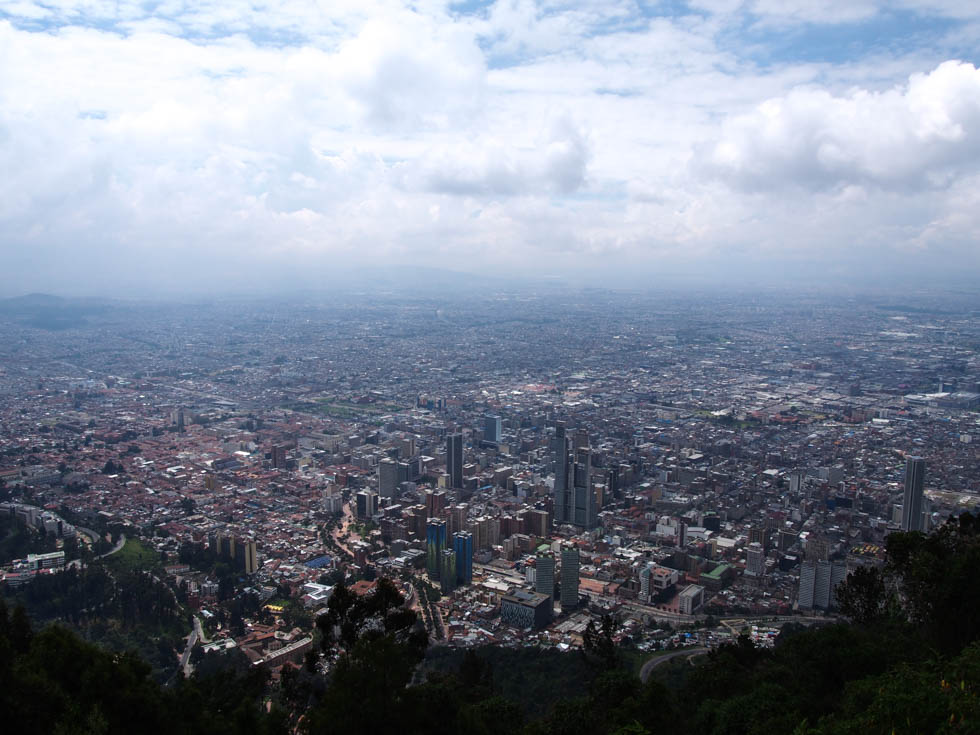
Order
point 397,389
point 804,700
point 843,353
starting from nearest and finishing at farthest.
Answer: point 804,700, point 397,389, point 843,353

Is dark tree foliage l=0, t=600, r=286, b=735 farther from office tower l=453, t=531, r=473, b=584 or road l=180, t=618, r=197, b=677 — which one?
office tower l=453, t=531, r=473, b=584

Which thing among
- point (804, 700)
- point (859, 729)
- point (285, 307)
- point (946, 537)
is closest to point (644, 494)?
point (946, 537)

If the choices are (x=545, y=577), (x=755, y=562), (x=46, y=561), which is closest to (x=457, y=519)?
(x=545, y=577)

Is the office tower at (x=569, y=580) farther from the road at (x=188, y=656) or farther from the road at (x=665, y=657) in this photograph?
the road at (x=188, y=656)

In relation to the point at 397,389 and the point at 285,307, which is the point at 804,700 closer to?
the point at 397,389

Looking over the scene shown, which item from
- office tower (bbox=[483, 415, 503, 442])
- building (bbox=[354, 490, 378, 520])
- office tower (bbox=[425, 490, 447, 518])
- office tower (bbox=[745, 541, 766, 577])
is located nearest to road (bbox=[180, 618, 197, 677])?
building (bbox=[354, 490, 378, 520])

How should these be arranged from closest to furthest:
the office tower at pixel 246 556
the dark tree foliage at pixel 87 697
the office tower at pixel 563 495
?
the dark tree foliage at pixel 87 697
the office tower at pixel 246 556
the office tower at pixel 563 495

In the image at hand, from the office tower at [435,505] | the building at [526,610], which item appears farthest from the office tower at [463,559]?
the office tower at [435,505]
